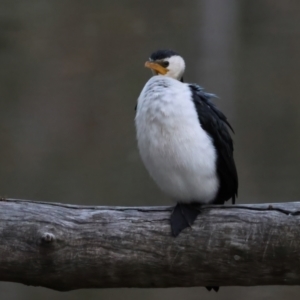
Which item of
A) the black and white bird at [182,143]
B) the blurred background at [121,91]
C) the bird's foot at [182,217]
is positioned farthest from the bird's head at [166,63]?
the blurred background at [121,91]

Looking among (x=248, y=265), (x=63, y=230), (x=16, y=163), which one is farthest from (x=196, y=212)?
(x=16, y=163)

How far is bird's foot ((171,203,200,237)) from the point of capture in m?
1.71

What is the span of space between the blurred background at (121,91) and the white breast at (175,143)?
44.5 inches

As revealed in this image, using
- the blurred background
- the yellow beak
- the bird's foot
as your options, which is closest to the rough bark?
the bird's foot

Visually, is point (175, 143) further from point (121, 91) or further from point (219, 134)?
point (121, 91)

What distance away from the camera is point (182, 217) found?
1737 mm

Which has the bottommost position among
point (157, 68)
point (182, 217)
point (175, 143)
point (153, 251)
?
point (153, 251)

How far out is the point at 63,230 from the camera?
67.8 inches

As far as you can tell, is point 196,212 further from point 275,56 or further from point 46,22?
point 46,22

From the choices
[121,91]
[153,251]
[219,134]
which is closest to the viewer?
[153,251]

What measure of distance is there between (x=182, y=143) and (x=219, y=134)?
140mm

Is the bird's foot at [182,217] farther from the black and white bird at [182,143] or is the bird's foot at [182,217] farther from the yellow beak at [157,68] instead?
the yellow beak at [157,68]

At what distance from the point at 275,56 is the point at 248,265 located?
5.11ft

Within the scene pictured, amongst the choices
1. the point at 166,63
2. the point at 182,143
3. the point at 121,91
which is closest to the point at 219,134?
the point at 182,143
